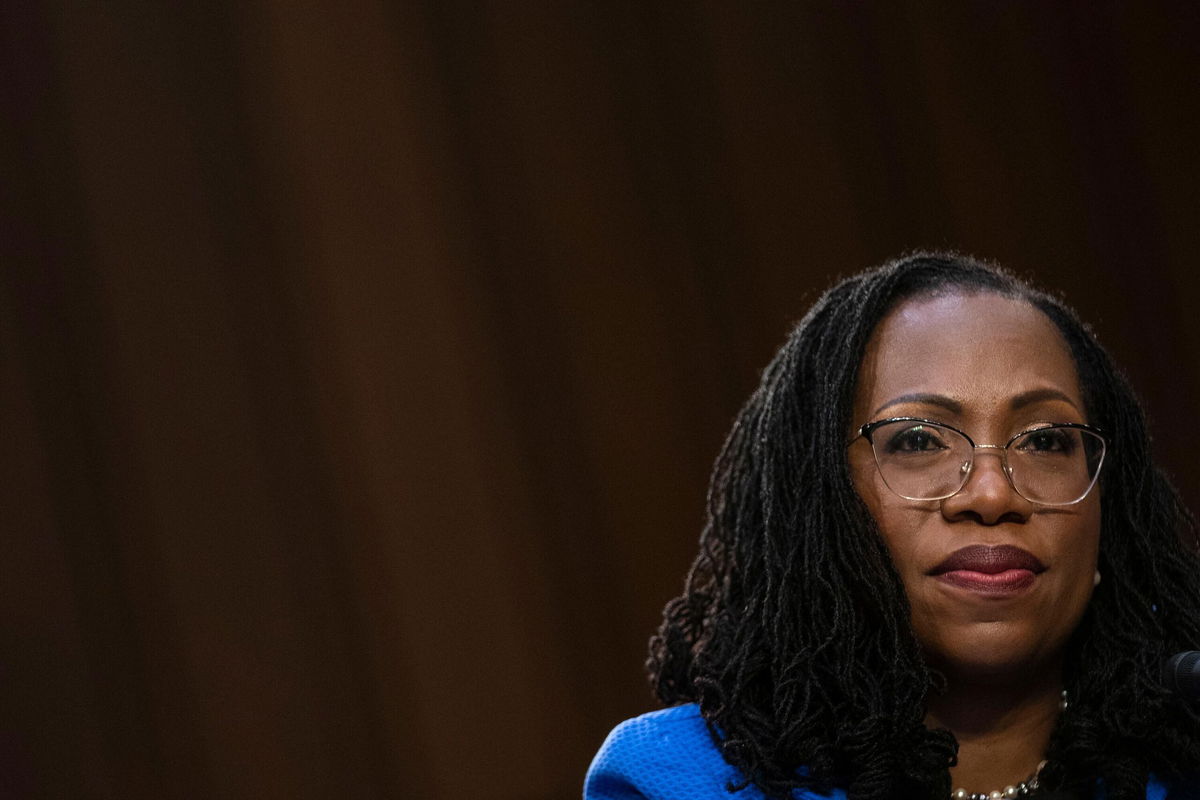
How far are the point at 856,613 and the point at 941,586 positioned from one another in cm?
10

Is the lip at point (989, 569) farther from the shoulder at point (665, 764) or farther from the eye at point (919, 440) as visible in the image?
the shoulder at point (665, 764)

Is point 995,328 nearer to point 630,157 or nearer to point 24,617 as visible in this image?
point 630,157

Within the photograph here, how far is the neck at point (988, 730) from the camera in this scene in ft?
5.13

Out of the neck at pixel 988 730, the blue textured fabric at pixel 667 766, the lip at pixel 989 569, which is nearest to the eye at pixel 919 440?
the lip at pixel 989 569

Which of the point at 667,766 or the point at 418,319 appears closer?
the point at 667,766

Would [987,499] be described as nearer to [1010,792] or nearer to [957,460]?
[957,460]

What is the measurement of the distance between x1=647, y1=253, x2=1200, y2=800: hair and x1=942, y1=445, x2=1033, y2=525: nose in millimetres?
97

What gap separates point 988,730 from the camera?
1.57 m

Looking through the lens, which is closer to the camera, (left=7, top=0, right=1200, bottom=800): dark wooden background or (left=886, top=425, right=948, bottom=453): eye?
(left=886, top=425, right=948, bottom=453): eye

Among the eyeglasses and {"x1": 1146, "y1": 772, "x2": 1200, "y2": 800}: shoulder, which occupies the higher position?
the eyeglasses

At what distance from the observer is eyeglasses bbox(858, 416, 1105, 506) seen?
152 centimetres

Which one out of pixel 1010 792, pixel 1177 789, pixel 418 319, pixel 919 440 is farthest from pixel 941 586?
pixel 418 319

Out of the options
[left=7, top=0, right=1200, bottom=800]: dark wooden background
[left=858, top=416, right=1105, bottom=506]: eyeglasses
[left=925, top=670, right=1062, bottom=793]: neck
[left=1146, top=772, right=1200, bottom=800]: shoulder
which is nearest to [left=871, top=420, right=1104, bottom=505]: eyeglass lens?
[left=858, top=416, right=1105, bottom=506]: eyeglasses

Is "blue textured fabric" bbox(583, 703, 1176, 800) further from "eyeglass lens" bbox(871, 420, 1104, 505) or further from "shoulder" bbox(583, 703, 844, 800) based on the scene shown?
"eyeglass lens" bbox(871, 420, 1104, 505)
